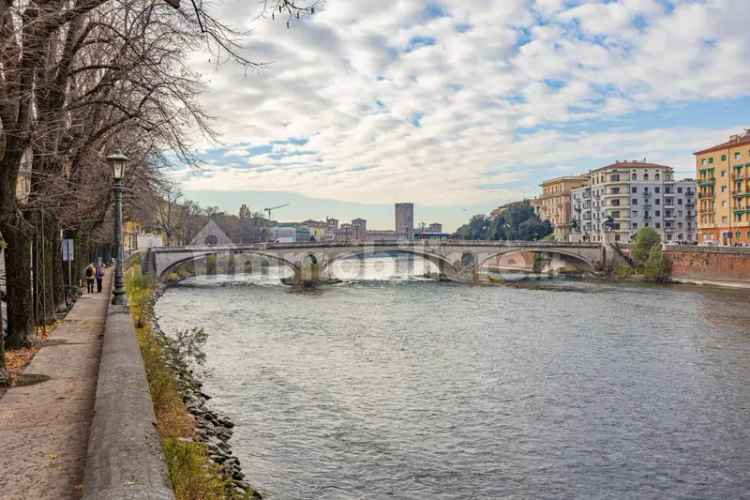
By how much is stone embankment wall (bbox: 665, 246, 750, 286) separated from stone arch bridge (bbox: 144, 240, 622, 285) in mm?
9339

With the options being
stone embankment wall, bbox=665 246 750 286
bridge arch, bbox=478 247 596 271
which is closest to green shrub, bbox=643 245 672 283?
stone embankment wall, bbox=665 246 750 286

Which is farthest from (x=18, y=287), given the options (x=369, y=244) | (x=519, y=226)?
(x=519, y=226)

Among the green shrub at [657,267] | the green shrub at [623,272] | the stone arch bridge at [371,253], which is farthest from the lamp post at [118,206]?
the green shrub at [623,272]

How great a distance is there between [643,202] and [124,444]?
106 meters

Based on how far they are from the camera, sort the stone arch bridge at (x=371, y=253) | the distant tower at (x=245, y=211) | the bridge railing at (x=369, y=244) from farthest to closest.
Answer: the distant tower at (x=245, y=211) → the bridge railing at (x=369, y=244) → the stone arch bridge at (x=371, y=253)

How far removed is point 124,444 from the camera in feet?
19.4

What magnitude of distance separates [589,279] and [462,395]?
5335 cm

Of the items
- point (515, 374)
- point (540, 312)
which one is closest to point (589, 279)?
point (540, 312)

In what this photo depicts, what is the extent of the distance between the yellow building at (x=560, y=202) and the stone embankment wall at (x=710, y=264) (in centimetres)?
5175

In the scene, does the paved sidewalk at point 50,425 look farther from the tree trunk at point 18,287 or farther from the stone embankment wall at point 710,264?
the stone embankment wall at point 710,264

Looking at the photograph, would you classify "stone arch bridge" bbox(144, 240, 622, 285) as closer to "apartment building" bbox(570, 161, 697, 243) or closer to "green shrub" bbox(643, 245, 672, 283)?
"green shrub" bbox(643, 245, 672, 283)

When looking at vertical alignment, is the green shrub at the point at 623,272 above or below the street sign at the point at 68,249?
below

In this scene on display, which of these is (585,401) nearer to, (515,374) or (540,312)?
(515,374)

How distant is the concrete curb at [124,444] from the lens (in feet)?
16.3
